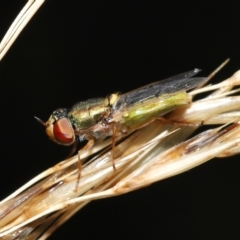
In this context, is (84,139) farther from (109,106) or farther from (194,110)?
(194,110)

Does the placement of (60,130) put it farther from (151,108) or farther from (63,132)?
(151,108)

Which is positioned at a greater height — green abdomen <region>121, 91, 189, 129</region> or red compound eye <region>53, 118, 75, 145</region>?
red compound eye <region>53, 118, 75, 145</region>

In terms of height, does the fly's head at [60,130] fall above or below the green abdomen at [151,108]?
above

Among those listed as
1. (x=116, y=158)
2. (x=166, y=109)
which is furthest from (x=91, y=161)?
(x=166, y=109)

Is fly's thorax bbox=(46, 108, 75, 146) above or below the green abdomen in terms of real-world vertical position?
above

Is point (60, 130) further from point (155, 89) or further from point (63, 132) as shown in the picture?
point (155, 89)

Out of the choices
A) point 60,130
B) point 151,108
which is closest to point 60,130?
point 60,130
